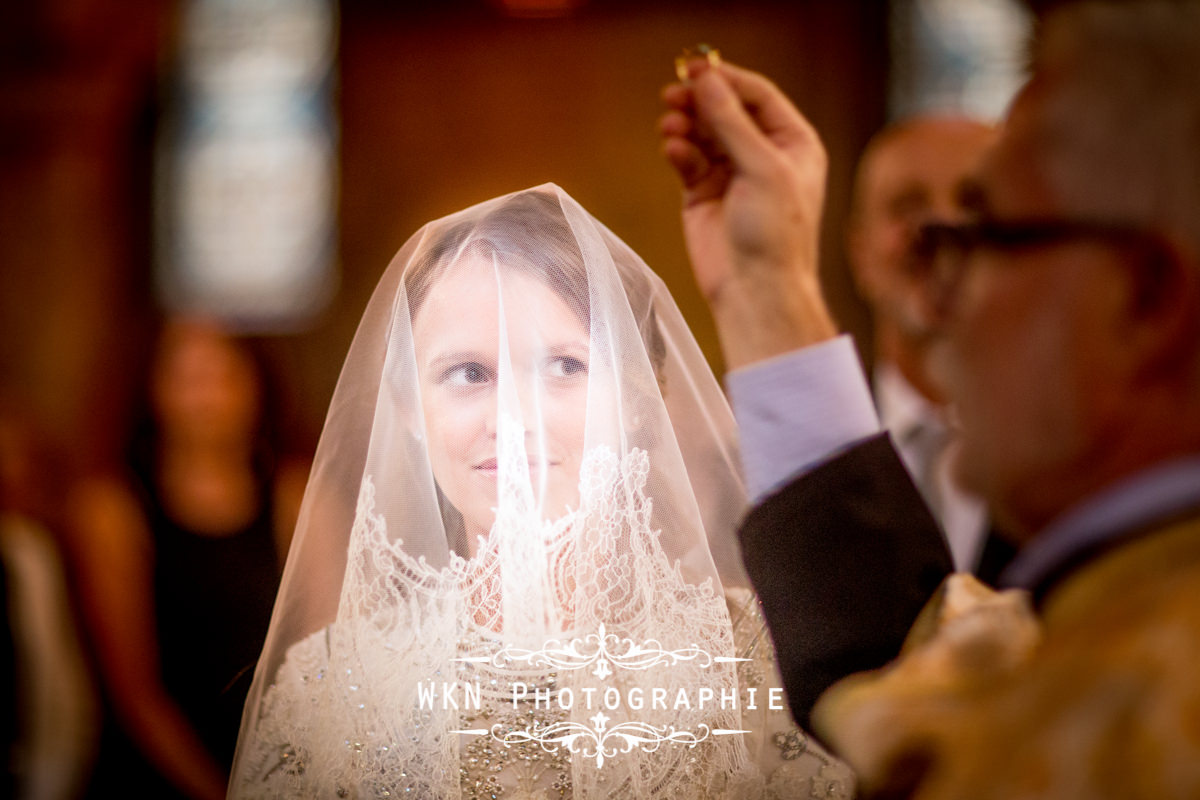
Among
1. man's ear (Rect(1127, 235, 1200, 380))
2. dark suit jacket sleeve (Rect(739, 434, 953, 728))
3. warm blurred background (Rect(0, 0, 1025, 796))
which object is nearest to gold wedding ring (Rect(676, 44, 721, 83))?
dark suit jacket sleeve (Rect(739, 434, 953, 728))

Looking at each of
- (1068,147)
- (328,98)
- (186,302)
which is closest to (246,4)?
(328,98)

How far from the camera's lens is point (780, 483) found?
1.12 m

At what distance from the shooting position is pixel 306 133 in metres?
5.02

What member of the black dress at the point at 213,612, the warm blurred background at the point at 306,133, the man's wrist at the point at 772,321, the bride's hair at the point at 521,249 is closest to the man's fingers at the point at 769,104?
the man's wrist at the point at 772,321

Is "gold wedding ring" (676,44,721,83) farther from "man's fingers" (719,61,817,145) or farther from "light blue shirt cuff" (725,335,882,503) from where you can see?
"light blue shirt cuff" (725,335,882,503)

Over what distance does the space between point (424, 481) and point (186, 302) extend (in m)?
4.68

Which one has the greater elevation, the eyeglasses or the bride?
the eyeglasses

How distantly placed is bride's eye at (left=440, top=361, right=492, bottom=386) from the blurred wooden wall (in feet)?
10.9

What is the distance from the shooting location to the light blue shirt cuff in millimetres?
1120

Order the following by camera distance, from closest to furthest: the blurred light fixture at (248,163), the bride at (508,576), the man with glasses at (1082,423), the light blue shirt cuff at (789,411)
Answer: the man with glasses at (1082,423) → the bride at (508,576) → the light blue shirt cuff at (789,411) → the blurred light fixture at (248,163)

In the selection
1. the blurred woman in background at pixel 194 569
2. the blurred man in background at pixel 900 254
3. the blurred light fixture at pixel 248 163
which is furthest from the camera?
the blurred light fixture at pixel 248 163

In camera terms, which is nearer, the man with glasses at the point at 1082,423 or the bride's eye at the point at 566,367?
the man with glasses at the point at 1082,423

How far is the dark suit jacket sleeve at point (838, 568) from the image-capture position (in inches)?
41.9

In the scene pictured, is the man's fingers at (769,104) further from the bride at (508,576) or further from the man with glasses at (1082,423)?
the man with glasses at (1082,423)
